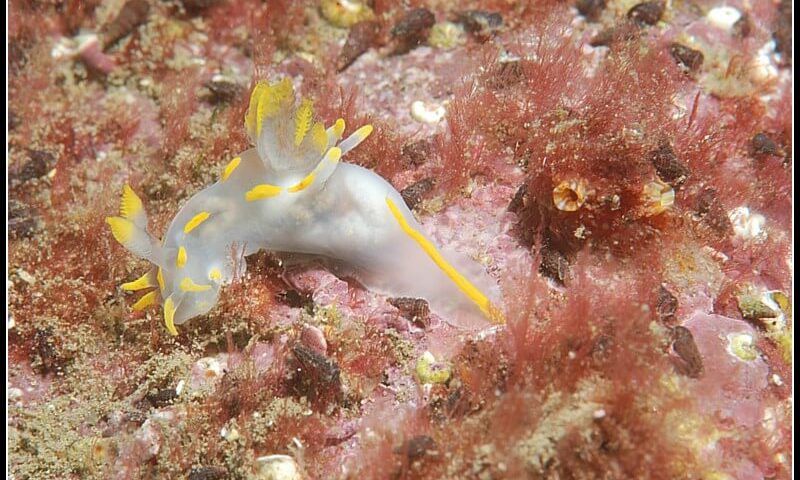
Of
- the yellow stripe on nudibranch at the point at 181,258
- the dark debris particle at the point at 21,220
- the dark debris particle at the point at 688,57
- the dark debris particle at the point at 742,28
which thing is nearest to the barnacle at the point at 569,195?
the dark debris particle at the point at 688,57

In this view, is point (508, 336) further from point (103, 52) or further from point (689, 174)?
point (103, 52)

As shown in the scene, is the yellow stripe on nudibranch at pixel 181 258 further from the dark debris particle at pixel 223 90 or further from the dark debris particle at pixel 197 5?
the dark debris particle at pixel 197 5

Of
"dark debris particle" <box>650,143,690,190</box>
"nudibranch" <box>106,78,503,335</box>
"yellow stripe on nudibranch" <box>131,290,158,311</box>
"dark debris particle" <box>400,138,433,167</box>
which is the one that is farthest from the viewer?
"dark debris particle" <box>400,138,433,167</box>

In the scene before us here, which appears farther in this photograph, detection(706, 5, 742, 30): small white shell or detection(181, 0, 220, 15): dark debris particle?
detection(181, 0, 220, 15): dark debris particle

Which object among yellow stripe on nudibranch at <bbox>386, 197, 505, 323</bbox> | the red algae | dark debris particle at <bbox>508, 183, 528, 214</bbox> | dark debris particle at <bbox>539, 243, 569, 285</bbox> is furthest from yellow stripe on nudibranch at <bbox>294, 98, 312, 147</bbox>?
dark debris particle at <bbox>539, 243, 569, 285</bbox>

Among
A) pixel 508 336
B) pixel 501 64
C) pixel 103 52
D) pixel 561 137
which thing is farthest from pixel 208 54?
pixel 508 336

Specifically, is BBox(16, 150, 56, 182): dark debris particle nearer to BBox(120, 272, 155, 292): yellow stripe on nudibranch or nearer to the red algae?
the red algae

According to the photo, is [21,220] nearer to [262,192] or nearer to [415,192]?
[262,192]
